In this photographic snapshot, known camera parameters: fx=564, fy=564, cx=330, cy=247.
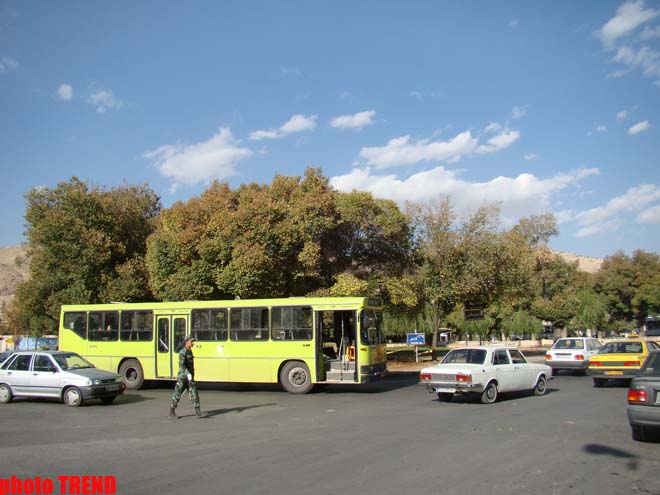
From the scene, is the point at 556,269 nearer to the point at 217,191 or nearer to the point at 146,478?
the point at 217,191

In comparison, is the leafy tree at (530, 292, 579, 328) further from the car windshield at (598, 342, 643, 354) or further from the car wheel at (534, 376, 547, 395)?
the car wheel at (534, 376, 547, 395)

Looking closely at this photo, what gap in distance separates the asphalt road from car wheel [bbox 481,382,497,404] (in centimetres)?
31

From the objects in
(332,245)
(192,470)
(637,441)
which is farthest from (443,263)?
(192,470)

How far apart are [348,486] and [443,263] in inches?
982

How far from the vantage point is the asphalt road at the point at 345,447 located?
23.9 ft

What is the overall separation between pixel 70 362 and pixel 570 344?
767 inches

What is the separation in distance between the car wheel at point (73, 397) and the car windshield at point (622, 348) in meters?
17.0

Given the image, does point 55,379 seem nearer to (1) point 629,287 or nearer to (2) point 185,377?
(2) point 185,377

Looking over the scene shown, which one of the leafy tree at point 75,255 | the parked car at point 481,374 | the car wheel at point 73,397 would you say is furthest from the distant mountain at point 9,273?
the parked car at point 481,374

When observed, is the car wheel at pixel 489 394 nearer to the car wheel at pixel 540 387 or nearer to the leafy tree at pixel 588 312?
the car wheel at pixel 540 387

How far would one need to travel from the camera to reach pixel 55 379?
16.3m

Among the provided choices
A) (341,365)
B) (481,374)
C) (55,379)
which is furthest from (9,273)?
(481,374)

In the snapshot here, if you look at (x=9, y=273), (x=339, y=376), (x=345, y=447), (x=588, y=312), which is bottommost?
(x=345, y=447)

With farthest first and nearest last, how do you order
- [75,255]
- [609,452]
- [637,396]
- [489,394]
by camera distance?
[75,255], [489,394], [637,396], [609,452]
